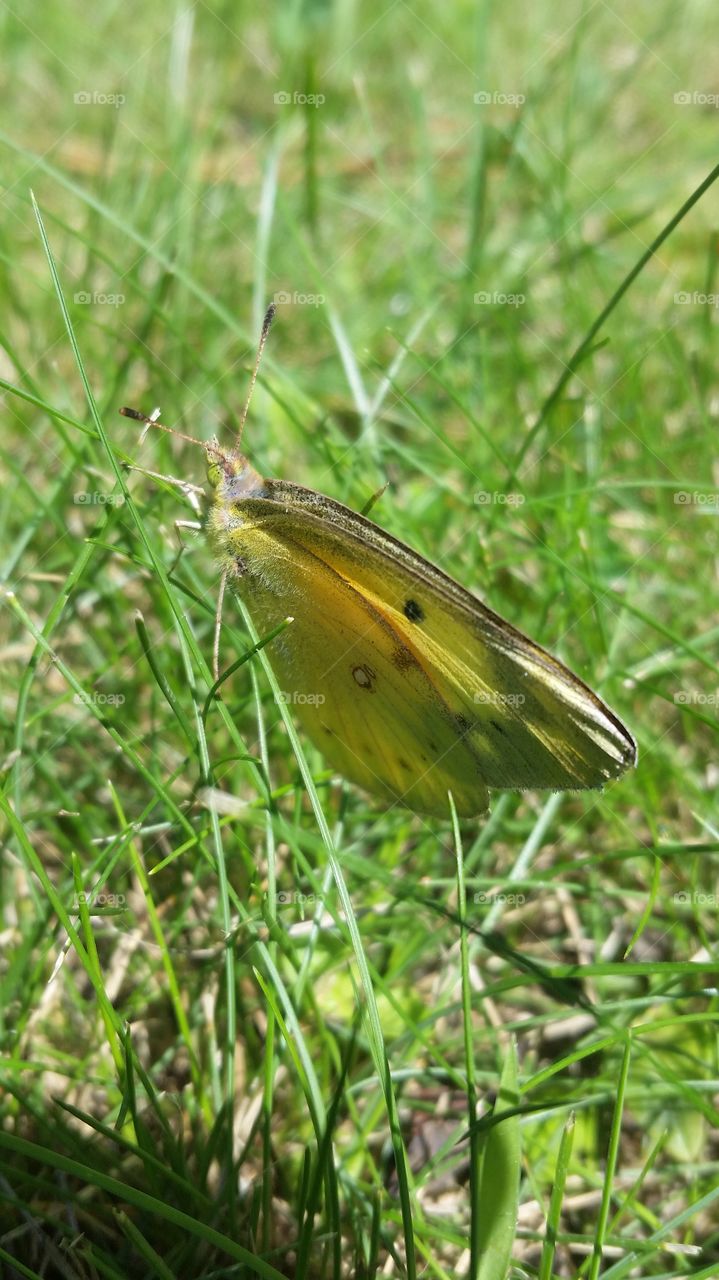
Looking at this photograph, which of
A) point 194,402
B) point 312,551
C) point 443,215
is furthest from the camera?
point 443,215

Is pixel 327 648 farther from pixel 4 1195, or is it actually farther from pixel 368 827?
pixel 4 1195

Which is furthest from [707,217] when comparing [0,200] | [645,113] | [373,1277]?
[373,1277]

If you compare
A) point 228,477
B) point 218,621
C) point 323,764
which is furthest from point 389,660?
point 228,477

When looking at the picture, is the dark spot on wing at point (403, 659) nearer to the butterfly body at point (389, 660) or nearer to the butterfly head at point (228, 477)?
the butterfly body at point (389, 660)

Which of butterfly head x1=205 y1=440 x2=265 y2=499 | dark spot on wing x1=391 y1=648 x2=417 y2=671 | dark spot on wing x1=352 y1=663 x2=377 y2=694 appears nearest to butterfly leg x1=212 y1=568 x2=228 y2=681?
butterfly head x1=205 y1=440 x2=265 y2=499

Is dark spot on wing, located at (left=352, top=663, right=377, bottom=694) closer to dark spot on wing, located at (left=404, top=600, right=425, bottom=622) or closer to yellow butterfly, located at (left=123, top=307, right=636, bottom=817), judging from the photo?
yellow butterfly, located at (left=123, top=307, right=636, bottom=817)

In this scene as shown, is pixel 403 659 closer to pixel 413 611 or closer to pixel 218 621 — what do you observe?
pixel 413 611

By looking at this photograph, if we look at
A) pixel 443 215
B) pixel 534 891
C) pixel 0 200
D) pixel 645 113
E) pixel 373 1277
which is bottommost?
pixel 373 1277
